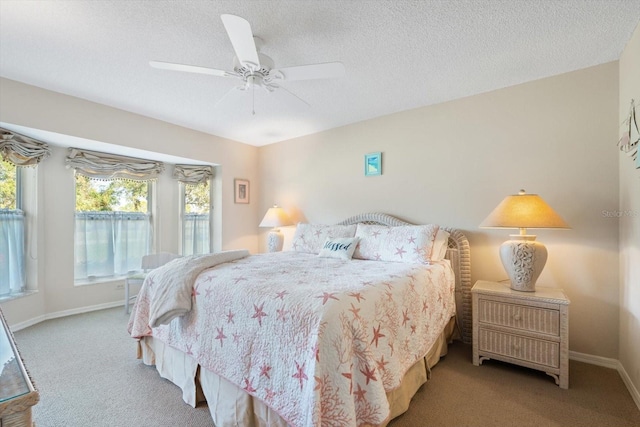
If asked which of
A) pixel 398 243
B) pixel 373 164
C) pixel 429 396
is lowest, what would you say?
pixel 429 396

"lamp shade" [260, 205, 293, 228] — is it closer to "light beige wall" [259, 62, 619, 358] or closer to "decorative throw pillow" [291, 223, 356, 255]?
"decorative throw pillow" [291, 223, 356, 255]

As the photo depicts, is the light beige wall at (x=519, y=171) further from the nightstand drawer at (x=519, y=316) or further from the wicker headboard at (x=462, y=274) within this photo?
the nightstand drawer at (x=519, y=316)

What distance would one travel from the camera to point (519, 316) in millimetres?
2162

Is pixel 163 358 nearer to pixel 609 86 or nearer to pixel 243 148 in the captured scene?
pixel 243 148

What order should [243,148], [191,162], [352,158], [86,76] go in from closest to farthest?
[86,76] → [352,158] → [191,162] → [243,148]

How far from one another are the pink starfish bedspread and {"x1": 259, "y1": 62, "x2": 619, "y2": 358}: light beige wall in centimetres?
129

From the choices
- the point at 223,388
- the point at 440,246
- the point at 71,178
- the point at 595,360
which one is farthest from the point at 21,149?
the point at 595,360

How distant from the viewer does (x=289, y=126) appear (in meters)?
3.89

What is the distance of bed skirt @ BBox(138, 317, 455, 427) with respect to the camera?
4.92 feet

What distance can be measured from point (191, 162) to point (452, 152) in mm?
3553

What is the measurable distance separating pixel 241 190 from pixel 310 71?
307 centimetres

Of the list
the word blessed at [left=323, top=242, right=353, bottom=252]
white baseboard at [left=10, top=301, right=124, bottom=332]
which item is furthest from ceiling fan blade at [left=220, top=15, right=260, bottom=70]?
white baseboard at [left=10, top=301, right=124, bottom=332]

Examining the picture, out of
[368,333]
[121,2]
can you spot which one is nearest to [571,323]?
[368,333]

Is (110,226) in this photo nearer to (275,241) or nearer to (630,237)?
(275,241)
